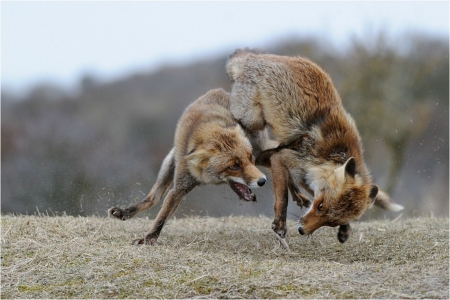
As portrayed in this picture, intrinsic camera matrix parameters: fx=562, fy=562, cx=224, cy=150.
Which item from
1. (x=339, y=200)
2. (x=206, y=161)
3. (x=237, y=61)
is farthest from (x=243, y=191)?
(x=237, y=61)

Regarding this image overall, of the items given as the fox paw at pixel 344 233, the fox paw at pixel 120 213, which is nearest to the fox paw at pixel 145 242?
the fox paw at pixel 120 213

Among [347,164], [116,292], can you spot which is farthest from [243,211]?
[116,292]

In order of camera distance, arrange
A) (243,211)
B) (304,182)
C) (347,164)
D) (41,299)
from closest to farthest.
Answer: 1. (41,299)
2. (347,164)
3. (304,182)
4. (243,211)

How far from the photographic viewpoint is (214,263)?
21.3ft

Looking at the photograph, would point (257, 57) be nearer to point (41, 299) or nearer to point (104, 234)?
point (104, 234)

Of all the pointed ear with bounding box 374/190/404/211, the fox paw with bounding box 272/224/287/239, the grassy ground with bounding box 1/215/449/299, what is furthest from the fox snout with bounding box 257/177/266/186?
the pointed ear with bounding box 374/190/404/211

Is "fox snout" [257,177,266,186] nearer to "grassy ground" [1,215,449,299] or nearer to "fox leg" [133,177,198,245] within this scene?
"grassy ground" [1,215,449,299]

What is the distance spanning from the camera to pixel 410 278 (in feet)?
19.6

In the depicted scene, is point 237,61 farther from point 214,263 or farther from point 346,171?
point 214,263

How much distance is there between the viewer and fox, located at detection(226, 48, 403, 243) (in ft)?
24.0

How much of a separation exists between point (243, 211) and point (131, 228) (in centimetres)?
933

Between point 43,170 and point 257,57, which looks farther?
point 43,170

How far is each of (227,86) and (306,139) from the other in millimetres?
12519

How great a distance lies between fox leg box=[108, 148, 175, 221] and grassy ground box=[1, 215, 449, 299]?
11.4 inches
